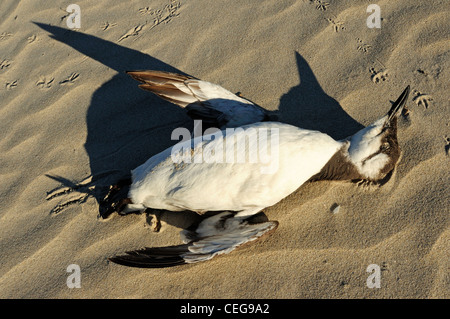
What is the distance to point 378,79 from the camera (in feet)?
8.84

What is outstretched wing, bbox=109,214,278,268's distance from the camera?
6.15ft

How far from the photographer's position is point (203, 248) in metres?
1.93

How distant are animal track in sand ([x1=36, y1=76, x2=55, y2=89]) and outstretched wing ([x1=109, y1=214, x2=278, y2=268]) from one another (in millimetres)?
2009

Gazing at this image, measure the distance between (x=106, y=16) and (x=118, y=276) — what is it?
275cm

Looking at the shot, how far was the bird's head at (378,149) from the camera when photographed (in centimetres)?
219

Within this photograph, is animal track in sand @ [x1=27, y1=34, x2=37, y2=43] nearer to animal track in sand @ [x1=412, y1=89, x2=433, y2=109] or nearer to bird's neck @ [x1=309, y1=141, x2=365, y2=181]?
bird's neck @ [x1=309, y1=141, x2=365, y2=181]

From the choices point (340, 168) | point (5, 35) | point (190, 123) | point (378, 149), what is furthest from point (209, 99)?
point (5, 35)

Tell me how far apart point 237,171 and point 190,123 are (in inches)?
35.9

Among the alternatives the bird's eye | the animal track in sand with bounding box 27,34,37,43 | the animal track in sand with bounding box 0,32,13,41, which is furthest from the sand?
the bird's eye

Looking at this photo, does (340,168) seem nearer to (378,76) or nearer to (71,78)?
(378,76)

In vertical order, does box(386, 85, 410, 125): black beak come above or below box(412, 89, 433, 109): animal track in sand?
below

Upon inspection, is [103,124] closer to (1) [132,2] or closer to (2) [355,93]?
(1) [132,2]

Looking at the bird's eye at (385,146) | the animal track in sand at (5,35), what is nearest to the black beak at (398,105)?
the bird's eye at (385,146)

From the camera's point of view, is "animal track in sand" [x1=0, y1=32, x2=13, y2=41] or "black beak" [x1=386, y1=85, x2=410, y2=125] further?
"animal track in sand" [x1=0, y1=32, x2=13, y2=41]
